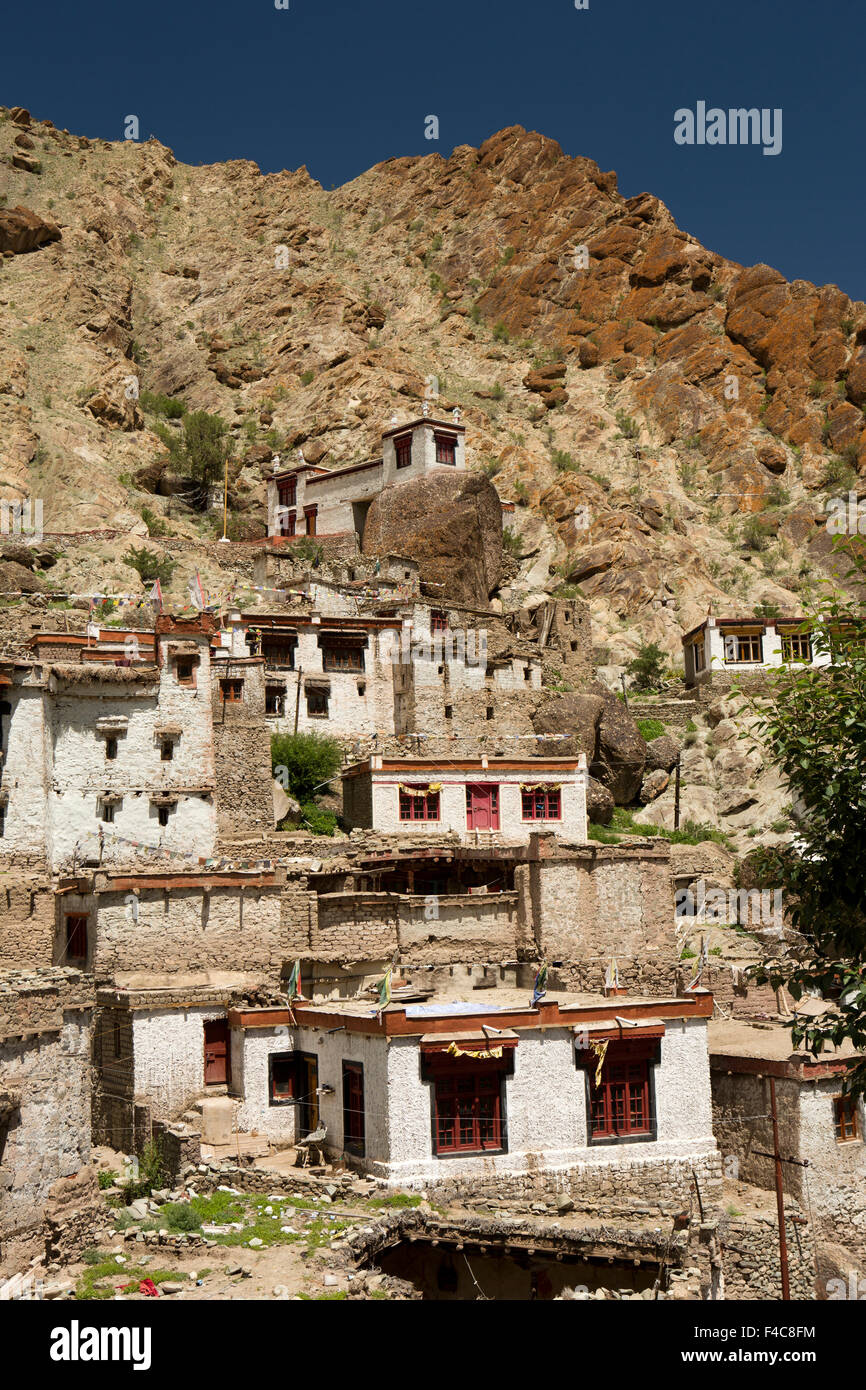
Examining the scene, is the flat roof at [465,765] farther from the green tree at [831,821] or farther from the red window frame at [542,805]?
the green tree at [831,821]

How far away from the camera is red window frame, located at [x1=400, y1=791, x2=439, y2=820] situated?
43219 millimetres

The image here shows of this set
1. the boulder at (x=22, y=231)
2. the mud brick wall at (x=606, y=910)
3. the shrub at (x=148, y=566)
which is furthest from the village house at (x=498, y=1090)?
the boulder at (x=22, y=231)

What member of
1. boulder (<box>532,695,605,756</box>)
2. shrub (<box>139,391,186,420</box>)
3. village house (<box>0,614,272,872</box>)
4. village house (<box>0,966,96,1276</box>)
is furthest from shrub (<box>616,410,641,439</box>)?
village house (<box>0,966,96,1276</box>)

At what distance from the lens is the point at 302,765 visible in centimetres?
4544

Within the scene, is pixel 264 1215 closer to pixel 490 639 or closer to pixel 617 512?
pixel 490 639

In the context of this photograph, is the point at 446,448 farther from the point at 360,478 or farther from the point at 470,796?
the point at 470,796

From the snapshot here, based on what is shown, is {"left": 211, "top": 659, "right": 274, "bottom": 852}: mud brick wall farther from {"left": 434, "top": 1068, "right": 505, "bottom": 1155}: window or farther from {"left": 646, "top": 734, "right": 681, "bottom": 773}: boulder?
{"left": 646, "top": 734, "right": 681, "bottom": 773}: boulder

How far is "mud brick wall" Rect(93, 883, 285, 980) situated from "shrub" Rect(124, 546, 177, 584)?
1119 inches

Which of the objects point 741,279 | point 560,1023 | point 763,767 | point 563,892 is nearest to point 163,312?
point 741,279

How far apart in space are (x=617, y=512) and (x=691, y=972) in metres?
48.2

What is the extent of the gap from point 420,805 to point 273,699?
8.81 meters

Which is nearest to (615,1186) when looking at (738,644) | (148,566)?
(148,566)
